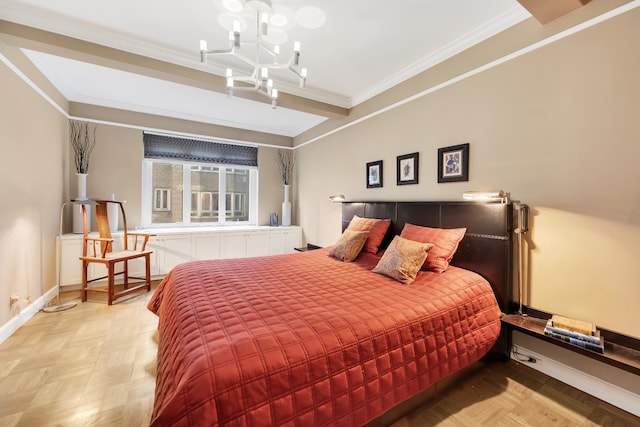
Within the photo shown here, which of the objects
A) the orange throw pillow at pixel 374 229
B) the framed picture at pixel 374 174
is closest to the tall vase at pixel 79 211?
the orange throw pillow at pixel 374 229

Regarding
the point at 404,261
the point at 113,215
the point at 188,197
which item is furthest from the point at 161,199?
the point at 404,261

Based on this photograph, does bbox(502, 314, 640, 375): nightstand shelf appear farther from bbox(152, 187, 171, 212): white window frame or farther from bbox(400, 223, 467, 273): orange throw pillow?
bbox(152, 187, 171, 212): white window frame

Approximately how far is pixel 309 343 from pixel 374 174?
253 centimetres

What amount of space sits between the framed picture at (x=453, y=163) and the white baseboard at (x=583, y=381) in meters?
1.45

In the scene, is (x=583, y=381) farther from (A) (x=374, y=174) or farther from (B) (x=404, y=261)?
(A) (x=374, y=174)

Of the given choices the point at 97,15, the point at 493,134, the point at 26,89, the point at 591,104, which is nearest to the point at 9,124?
the point at 26,89

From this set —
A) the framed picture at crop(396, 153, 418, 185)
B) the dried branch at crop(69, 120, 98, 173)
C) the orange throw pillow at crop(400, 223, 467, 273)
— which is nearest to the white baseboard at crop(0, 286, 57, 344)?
the dried branch at crop(69, 120, 98, 173)

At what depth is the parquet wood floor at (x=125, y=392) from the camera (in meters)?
1.55

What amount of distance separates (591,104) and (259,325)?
2.38m

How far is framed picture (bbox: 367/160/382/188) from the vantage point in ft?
10.9

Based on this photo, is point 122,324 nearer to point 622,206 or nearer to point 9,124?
point 9,124

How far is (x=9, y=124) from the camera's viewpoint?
2.35 meters

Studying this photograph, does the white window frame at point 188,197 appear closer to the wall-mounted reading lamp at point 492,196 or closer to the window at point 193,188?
the window at point 193,188

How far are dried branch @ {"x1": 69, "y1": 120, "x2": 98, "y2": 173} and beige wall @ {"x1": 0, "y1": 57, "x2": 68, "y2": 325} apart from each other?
27cm
